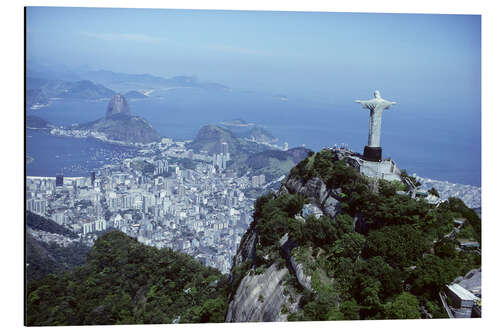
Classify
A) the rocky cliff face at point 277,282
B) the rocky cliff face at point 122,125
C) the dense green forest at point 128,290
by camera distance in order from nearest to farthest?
the rocky cliff face at point 277,282 < the dense green forest at point 128,290 < the rocky cliff face at point 122,125

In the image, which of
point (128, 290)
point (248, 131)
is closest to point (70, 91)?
point (128, 290)

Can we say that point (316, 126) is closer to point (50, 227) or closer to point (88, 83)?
point (88, 83)

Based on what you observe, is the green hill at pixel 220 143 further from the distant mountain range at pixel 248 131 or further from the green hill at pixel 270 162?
the green hill at pixel 270 162

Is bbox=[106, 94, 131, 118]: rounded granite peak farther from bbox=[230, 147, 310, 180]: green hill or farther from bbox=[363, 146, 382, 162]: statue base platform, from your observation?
bbox=[363, 146, 382, 162]: statue base platform

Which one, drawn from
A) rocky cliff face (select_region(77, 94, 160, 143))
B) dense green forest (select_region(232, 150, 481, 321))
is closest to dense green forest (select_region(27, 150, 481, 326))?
dense green forest (select_region(232, 150, 481, 321))

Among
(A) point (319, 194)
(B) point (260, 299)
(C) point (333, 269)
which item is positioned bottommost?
(B) point (260, 299)

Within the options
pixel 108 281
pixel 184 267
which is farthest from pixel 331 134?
pixel 108 281

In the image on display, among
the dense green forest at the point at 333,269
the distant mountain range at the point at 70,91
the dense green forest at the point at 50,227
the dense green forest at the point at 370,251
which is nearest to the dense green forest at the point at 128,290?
the dense green forest at the point at 333,269
